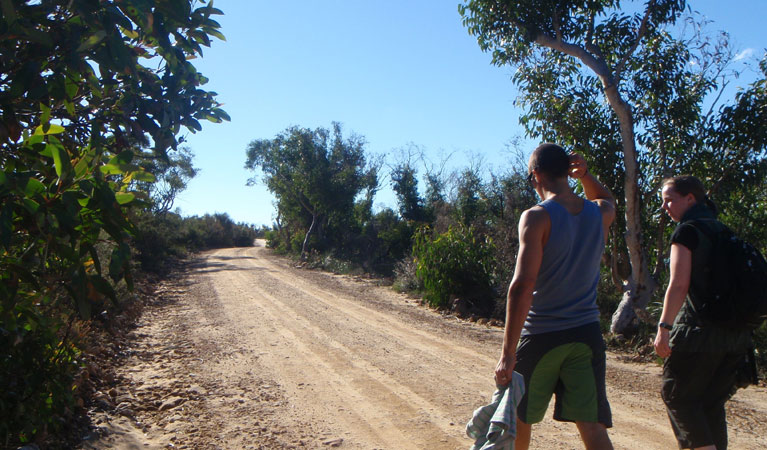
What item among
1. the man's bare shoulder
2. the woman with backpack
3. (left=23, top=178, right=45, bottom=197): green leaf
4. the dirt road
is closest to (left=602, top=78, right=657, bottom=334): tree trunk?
the dirt road

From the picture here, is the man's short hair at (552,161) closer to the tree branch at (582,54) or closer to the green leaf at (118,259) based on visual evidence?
the green leaf at (118,259)

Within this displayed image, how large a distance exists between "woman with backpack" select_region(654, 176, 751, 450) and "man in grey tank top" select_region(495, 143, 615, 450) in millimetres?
527

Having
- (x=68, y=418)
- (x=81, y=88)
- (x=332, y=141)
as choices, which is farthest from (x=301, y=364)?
(x=332, y=141)

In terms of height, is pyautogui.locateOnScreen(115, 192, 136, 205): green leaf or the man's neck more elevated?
the man's neck

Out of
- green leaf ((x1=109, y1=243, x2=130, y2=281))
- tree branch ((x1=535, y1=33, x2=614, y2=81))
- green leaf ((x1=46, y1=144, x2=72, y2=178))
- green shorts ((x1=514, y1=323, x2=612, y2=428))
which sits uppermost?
tree branch ((x1=535, y1=33, x2=614, y2=81))

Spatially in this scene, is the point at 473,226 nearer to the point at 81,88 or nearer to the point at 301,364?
the point at 301,364

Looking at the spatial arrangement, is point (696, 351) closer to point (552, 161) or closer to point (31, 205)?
point (552, 161)

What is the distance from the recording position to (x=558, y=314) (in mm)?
2980

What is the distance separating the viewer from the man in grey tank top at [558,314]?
2.88 meters

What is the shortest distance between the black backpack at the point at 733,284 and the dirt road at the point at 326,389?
6.03 ft

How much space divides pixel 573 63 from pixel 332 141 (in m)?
22.4

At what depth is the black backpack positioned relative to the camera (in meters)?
3.05

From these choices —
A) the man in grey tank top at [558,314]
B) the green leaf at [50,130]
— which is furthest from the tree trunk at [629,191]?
the green leaf at [50,130]

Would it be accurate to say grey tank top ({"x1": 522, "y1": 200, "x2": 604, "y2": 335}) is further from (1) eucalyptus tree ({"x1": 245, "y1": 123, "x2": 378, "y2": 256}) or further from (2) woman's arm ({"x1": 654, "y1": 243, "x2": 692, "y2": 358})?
(1) eucalyptus tree ({"x1": 245, "y1": 123, "x2": 378, "y2": 256})
